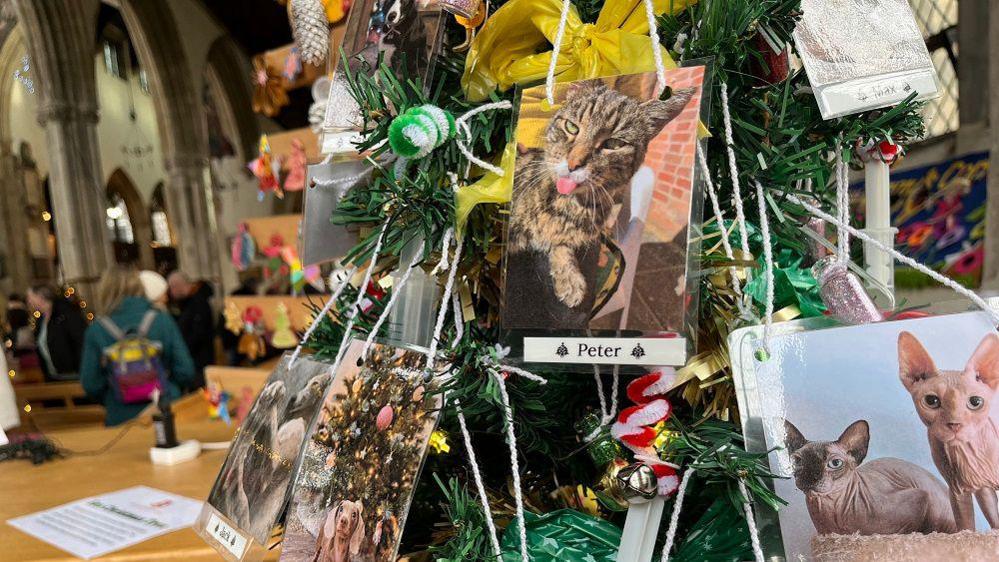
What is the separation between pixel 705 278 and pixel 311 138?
1137mm

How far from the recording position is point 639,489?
315 mm

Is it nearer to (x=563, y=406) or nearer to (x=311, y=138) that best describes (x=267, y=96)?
(x=311, y=138)

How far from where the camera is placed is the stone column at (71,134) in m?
5.13

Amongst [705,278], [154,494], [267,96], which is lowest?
[154,494]

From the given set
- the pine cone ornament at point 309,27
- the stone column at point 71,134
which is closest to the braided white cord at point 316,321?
the pine cone ornament at point 309,27

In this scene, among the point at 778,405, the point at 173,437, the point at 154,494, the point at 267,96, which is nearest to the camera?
the point at 778,405

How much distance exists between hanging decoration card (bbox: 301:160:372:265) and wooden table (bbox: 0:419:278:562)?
371mm

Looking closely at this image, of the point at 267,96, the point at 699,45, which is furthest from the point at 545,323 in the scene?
the point at 267,96

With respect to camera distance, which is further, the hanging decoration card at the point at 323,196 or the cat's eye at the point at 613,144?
the hanging decoration card at the point at 323,196

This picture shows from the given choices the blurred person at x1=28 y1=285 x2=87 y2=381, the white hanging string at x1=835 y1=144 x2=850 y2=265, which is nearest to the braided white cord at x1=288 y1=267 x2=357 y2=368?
the white hanging string at x1=835 y1=144 x2=850 y2=265

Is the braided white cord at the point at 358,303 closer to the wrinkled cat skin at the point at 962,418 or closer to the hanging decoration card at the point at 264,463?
the hanging decoration card at the point at 264,463

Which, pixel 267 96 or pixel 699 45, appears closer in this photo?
pixel 699 45

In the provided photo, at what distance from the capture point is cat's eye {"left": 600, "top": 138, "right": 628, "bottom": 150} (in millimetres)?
327

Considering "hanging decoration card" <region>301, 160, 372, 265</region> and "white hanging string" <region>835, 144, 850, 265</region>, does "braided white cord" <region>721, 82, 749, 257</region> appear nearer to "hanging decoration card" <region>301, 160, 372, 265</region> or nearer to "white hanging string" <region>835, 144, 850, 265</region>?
"white hanging string" <region>835, 144, 850, 265</region>
